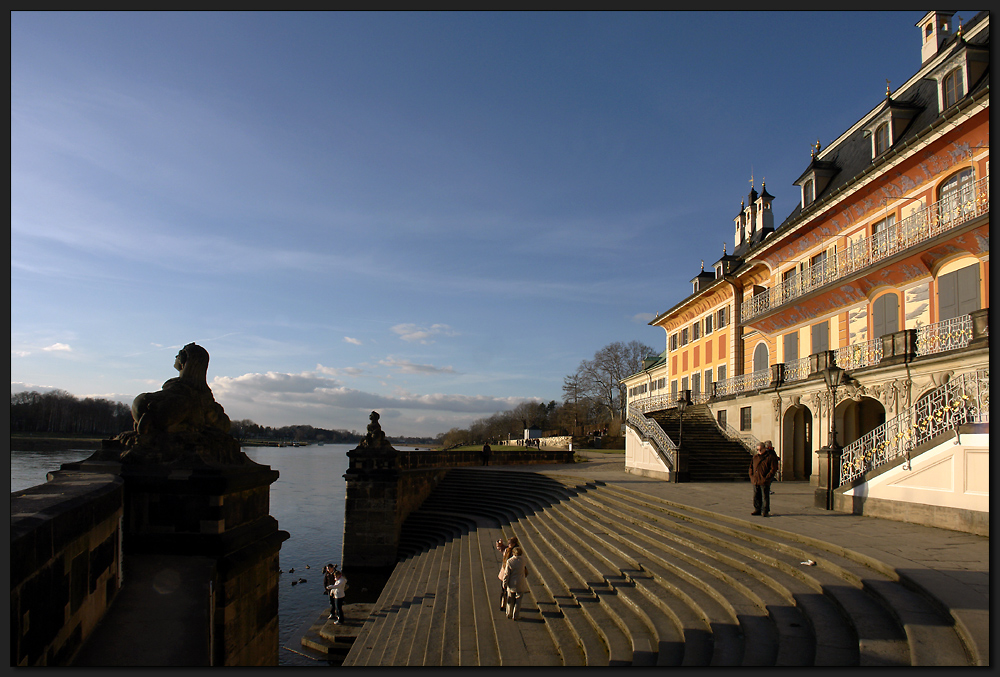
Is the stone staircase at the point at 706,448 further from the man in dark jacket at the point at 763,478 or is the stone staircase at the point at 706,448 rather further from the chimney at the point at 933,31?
the chimney at the point at 933,31

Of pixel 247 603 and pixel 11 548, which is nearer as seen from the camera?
pixel 11 548

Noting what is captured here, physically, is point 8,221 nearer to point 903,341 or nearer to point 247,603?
point 247,603

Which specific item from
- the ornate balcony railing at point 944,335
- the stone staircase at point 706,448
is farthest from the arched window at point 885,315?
the stone staircase at point 706,448

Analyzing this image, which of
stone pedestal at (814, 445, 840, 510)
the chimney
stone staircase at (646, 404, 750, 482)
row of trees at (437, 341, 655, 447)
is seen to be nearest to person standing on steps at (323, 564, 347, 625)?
stone pedestal at (814, 445, 840, 510)

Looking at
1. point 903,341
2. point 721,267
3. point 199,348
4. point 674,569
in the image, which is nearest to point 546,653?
point 674,569

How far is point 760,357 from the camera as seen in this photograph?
86.6 feet

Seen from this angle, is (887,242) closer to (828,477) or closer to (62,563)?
(828,477)

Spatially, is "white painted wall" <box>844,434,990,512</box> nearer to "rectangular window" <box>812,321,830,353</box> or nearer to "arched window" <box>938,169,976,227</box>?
"arched window" <box>938,169,976,227</box>

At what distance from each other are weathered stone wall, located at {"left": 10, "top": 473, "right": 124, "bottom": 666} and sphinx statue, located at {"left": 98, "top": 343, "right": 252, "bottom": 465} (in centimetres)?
45

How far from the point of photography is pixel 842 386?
18.0 meters

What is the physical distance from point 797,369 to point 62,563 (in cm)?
2390

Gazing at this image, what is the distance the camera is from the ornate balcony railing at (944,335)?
1461 cm

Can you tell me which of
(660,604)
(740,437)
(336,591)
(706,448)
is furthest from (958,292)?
(336,591)

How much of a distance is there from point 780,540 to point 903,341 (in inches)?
405
